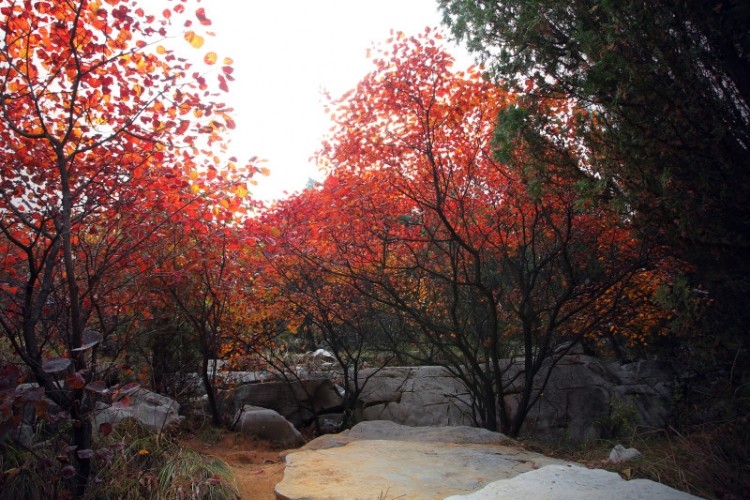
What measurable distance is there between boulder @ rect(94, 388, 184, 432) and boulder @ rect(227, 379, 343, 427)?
2074 mm

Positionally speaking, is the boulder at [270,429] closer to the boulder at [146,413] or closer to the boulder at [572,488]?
the boulder at [146,413]

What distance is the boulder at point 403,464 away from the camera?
11.8 feet

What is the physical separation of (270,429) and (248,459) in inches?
38.2

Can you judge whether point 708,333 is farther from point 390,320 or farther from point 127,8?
point 390,320

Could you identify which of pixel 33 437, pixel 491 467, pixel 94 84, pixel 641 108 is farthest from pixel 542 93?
pixel 33 437

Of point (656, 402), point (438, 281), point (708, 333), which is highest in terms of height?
point (438, 281)

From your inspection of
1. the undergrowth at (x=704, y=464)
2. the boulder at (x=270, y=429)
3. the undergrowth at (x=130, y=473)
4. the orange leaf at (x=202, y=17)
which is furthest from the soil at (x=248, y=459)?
the orange leaf at (x=202, y=17)

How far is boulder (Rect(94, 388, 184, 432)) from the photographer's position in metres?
4.66

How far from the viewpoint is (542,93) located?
14.5ft

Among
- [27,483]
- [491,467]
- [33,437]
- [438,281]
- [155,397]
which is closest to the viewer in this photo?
[27,483]

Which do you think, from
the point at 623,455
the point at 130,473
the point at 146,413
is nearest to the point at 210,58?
the point at 130,473

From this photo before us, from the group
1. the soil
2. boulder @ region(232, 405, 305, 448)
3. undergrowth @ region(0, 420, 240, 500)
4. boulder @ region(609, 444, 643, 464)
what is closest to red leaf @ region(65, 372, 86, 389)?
undergrowth @ region(0, 420, 240, 500)

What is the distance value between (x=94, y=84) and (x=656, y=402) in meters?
9.20

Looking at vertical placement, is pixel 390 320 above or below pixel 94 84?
below
